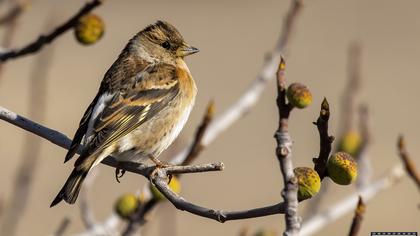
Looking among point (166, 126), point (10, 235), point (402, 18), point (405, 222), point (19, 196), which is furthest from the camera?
point (402, 18)

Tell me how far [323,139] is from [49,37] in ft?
8.01

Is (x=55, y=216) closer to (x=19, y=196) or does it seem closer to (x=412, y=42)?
(x=19, y=196)

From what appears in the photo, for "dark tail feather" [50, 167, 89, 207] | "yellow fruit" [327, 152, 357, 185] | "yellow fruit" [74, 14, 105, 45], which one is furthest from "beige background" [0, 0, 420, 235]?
"yellow fruit" [327, 152, 357, 185]

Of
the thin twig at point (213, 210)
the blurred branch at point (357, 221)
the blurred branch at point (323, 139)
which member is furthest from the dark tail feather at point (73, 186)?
the blurred branch at point (357, 221)

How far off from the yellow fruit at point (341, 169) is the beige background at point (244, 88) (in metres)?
8.44

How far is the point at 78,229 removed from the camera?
546 inches

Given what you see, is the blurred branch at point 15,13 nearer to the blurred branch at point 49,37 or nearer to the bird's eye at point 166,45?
Answer: the blurred branch at point 49,37

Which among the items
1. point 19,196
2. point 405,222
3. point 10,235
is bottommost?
point 405,222

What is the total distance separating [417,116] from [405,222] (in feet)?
15.5

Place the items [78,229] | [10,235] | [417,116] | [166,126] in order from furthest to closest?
[417,116] < [78,229] < [10,235] < [166,126]

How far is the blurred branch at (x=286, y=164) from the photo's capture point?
3766mm

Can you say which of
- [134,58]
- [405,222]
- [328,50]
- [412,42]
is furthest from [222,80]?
[134,58]

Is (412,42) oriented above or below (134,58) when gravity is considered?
below

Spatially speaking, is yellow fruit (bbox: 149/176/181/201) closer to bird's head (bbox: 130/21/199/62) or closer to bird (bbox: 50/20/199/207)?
bird (bbox: 50/20/199/207)
